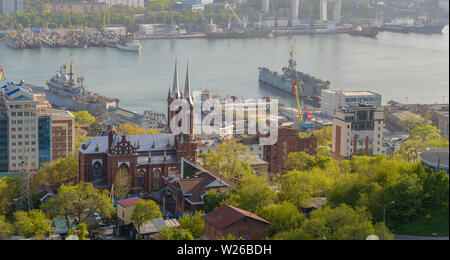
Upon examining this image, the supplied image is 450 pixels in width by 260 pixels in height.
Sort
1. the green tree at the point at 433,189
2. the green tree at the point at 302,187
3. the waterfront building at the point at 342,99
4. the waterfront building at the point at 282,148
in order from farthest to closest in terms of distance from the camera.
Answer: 1. the waterfront building at the point at 342,99
2. the waterfront building at the point at 282,148
3. the green tree at the point at 302,187
4. the green tree at the point at 433,189

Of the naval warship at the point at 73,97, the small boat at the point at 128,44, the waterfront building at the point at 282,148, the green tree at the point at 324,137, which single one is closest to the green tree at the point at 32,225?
the waterfront building at the point at 282,148

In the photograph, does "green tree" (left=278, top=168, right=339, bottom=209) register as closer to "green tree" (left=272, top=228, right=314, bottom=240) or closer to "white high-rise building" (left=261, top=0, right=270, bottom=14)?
"green tree" (left=272, top=228, right=314, bottom=240)

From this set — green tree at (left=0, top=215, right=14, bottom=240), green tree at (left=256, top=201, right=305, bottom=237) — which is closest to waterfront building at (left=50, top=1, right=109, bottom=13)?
green tree at (left=0, top=215, right=14, bottom=240)

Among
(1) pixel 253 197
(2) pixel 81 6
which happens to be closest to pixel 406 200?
(1) pixel 253 197

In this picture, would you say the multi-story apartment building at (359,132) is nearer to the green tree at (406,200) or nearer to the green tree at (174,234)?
the green tree at (406,200)

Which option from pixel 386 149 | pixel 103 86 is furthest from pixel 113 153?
pixel 103 86
